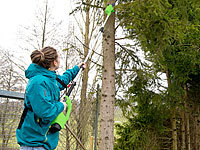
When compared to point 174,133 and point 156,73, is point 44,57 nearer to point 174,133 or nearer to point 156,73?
point 156,73

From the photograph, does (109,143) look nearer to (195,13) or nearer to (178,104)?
(178,104)

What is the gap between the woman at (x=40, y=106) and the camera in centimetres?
181

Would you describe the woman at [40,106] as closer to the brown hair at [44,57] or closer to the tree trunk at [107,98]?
the brown hair at [44,57]

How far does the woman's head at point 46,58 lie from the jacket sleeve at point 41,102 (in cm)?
26

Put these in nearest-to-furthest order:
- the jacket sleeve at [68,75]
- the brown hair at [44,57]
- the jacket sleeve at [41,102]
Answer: the jacket sleeve at [41,102]
the brown hair at [44,57]
the jacket sleeve at [68,75]

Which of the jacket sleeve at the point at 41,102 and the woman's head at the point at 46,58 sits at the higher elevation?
the woman's head at the point at 46,58

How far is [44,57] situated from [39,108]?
1.68 feet

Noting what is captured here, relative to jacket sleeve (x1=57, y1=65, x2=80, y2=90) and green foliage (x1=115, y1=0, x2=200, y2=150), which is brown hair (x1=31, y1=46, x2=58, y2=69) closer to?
jacket sleeve (x1=57, y1=65, x2=80, y2=90)

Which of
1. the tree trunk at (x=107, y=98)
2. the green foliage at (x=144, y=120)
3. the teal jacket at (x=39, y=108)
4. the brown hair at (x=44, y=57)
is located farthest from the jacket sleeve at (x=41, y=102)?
the green foliage at (x=144, y=120)

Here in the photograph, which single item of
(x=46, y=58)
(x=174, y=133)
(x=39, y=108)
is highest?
(x=46, y=58)

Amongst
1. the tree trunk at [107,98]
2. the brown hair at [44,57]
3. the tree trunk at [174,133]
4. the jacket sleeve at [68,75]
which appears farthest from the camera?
the tree trunk at [174,133]

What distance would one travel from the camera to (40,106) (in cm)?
179

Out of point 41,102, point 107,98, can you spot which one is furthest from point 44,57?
point 107,98

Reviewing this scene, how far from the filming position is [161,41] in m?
4.17
